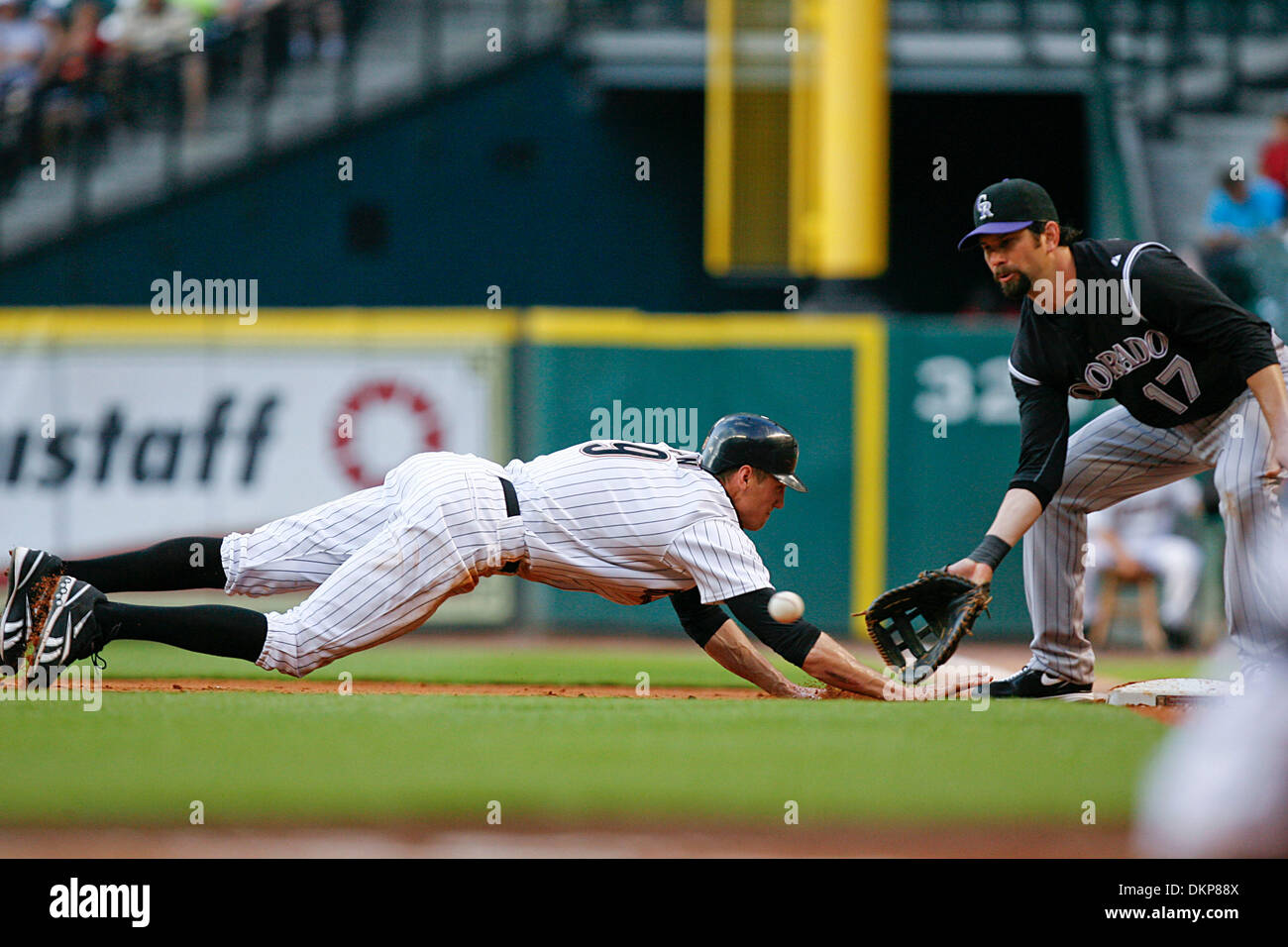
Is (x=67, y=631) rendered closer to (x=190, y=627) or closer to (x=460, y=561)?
(x=190, y=627)

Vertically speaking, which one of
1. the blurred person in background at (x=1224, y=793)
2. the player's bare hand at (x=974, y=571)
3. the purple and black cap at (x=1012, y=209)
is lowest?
the blurred person in background at (x=1224, y=793)

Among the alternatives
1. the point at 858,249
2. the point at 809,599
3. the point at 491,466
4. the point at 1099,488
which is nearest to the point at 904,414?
the point at 809,599

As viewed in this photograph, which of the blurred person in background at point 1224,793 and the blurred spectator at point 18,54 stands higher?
the blurred spectator at point 18,54

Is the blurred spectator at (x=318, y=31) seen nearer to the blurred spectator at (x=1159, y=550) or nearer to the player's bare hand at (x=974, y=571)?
the blurred spectator at (x=1159, y=550)

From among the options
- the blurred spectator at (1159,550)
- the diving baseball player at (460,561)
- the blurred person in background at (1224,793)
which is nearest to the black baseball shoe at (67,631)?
the diving baseball player at (460,561)

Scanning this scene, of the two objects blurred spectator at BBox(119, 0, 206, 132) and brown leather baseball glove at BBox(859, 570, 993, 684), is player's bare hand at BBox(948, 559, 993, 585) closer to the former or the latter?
brown leather baseball glove at BBox(859, 570, 993, 684)

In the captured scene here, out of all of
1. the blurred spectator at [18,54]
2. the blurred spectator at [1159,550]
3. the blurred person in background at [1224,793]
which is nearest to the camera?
the blurred person in background at [1224,793]

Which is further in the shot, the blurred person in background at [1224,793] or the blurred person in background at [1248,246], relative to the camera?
the blurred person in background at [1248,246]

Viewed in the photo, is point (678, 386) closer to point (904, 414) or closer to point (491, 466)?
point (904, 414)
